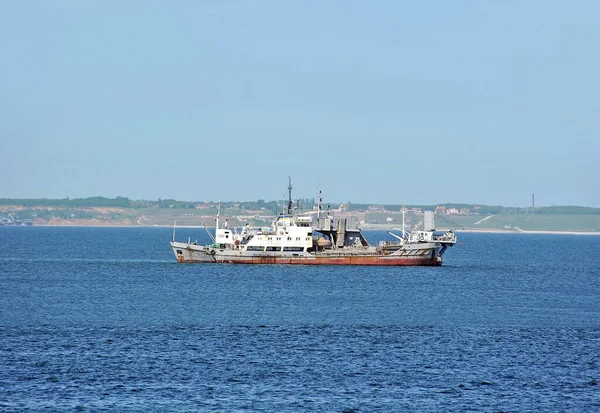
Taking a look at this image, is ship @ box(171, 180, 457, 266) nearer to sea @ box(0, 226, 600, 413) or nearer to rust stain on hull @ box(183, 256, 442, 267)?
rust stain on hull @ box(183, 256, 442, 267)

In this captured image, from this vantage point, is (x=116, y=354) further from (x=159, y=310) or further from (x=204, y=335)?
(x=159, y=310)

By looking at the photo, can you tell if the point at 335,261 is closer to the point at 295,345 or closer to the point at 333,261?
the point at 333,261

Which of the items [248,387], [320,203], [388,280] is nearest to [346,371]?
[248,387]

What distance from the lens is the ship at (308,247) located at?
139 m

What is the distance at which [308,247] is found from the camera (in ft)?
456

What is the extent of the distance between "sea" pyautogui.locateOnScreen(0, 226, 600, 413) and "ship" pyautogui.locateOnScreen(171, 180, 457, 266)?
19.7 metres

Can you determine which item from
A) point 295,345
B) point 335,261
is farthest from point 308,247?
point 295,345

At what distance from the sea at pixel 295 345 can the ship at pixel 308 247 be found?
19677 mm

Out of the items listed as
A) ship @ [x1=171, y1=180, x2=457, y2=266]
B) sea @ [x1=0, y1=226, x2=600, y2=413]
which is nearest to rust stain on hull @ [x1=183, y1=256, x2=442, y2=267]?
ship @ [x1=171, y1=180, x2=457, y2=266]

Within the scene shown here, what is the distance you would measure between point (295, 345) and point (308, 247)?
7335 cm

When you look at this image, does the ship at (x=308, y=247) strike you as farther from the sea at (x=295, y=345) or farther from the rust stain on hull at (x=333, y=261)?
the sea at (x=295, y=345)

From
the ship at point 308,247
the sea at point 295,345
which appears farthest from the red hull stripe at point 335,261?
the sea at point 295,345

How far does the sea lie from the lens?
50719 mm

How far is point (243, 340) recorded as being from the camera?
67812 mm
